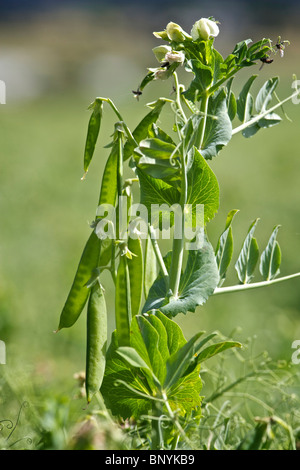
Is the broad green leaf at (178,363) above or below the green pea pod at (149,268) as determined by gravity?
below

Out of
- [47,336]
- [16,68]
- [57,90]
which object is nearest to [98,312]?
[47,336]

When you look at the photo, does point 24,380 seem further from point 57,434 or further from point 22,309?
point 22,309

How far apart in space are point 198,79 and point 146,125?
68 millimetres

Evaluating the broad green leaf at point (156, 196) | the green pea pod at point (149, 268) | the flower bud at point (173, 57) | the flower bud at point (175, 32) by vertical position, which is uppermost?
the flower bud at point (175, 32)

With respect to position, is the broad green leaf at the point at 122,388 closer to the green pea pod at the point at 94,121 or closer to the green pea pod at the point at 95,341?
the green pea pod at the point at 95,341

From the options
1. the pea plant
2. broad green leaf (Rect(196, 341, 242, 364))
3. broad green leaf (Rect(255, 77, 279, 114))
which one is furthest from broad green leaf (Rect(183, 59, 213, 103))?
broad green leaf (Rect(196, 341, 242, 364))

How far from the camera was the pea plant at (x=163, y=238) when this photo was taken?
564 millimetres

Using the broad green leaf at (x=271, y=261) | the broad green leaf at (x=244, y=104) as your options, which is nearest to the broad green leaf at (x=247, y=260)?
the broad green leaf at (x=271, y=261)

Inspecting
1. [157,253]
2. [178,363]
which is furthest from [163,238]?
[178,363]

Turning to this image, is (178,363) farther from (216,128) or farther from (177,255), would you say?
(216,128)

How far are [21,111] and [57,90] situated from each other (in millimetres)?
1107

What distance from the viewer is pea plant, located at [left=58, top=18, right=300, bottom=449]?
56 cm

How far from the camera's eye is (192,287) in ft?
1.94

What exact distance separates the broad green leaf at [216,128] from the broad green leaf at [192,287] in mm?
86
